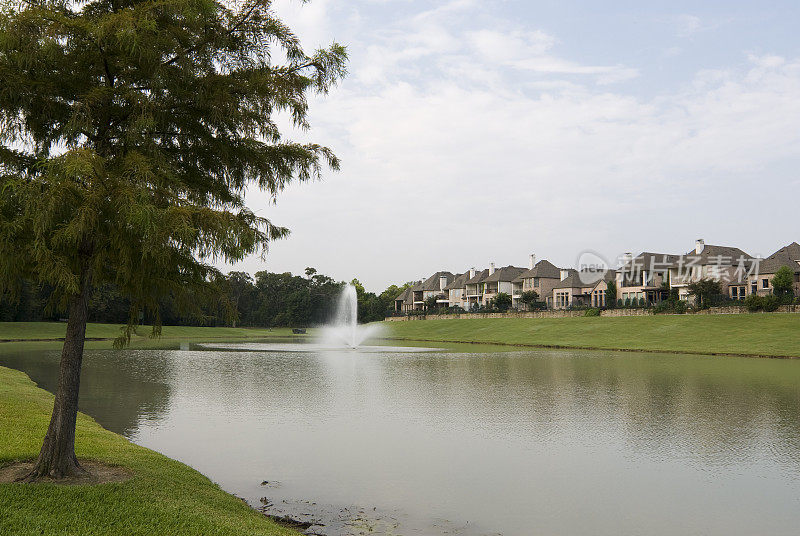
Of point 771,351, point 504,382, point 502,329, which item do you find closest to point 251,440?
point 504,382

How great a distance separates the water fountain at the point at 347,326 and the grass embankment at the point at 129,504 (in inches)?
1703

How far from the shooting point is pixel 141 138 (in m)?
8.03

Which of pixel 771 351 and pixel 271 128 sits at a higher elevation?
pixel 271 128

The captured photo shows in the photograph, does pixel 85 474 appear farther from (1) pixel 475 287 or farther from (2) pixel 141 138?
(1) pixel 475 287

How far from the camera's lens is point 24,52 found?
295 inches

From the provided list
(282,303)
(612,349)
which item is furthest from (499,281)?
(612,349)

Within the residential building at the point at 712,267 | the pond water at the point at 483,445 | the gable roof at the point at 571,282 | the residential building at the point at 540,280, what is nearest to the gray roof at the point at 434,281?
the residential building at the point at 540,280

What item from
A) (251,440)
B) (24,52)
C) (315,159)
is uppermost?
(24,52)

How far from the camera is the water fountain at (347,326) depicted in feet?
211

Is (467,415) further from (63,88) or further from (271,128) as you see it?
(63,88)

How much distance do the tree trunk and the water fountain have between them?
146 ft

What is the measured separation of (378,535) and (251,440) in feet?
20.4

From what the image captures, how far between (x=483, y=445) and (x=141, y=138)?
9.47 meters

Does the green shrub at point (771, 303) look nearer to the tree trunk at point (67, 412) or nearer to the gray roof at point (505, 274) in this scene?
the gray roof at point (505, 274)
